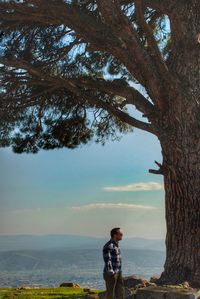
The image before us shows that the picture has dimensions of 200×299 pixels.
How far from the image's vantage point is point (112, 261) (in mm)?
8648

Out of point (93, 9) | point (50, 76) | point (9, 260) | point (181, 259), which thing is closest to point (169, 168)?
point (181, 259)

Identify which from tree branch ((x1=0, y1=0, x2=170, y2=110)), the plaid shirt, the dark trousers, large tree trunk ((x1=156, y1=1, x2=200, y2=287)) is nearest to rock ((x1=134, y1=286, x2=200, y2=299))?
the dark trousers

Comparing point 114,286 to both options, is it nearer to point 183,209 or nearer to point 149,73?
point 183,209

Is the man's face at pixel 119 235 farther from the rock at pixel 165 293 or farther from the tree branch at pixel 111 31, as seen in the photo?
the tree branch at pixel 111 31

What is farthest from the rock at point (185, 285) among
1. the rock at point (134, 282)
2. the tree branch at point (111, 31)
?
the tree branch at point (111, 31)

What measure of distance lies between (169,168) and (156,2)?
3380mm

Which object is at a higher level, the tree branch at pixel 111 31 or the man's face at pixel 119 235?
the tree branch at pixel 111 31

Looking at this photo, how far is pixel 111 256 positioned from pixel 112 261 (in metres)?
0.10

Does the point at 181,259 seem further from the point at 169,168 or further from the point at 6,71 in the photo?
the point at 6,71

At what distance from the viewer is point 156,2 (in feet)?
35.7

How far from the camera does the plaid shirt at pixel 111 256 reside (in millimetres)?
8555

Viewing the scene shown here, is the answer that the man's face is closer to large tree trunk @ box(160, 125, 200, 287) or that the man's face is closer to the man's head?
the man's head

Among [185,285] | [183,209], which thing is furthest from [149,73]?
[185,285]

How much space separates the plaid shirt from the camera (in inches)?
337
